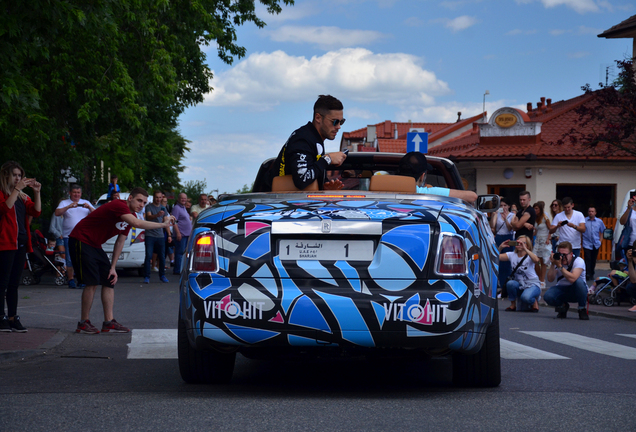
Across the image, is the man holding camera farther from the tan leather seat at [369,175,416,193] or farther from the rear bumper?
the rear bumper

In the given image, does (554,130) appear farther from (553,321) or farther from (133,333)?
(133,333)

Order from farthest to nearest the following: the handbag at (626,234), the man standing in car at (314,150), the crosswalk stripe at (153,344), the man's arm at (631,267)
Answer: the handbag at (626,234)
the man's arm at (631,267)
the crosswalk stripe at (153,344)
the man standing in car at (314,150)

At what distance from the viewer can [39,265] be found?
1688cm

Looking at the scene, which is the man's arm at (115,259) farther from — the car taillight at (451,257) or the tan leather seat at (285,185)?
the car taillight at (451,257)

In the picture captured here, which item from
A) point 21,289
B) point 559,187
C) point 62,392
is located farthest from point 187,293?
point 559,187

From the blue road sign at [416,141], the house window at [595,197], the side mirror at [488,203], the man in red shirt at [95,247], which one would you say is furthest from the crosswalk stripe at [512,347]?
the house window at [595,197]

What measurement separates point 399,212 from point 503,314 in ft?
27.0

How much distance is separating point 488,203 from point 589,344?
2988 millimetres

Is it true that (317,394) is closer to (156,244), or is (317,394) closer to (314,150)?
(314,150)

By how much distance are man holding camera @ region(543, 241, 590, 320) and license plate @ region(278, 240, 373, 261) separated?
7777mm

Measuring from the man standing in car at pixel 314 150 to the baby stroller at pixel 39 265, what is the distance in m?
11.3

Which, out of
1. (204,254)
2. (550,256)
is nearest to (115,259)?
(204,254)

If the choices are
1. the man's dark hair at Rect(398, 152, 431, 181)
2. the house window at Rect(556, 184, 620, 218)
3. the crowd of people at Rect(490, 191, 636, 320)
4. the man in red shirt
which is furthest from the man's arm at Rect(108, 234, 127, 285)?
the house window at Rect(556, 184, 620, 218)

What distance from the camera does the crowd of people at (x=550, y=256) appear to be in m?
12.3
